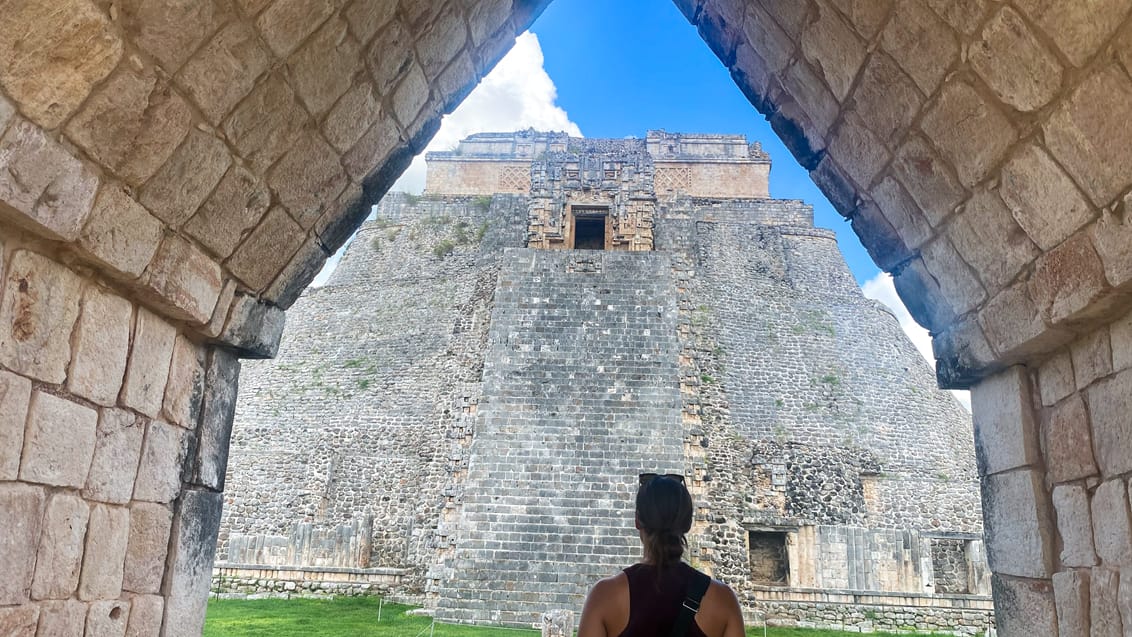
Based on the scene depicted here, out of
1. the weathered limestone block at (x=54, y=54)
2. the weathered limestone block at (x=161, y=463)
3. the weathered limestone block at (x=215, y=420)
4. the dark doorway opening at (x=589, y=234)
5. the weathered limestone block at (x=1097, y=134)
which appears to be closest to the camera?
the weathered limestone block at (x=54, y=54)

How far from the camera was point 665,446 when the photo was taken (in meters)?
12.9

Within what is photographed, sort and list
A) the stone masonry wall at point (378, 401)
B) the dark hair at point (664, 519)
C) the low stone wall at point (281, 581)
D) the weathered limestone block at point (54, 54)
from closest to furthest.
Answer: the weathered limestone block at point (54, 54), the dark hair at point (664, 519), the low stone wall at point (281, 581), the stone masonry wall at point (378, 401)

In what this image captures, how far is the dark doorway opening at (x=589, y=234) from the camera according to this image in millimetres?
22297

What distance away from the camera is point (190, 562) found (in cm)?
330

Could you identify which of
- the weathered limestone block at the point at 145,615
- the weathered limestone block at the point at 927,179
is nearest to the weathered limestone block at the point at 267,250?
the weathered limestone block at the point at 145,615

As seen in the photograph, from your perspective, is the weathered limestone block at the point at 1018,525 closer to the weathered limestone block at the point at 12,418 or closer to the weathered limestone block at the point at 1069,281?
the weathered limestone block at the point at 1069,281

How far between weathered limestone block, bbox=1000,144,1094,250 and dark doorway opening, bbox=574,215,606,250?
753 inches

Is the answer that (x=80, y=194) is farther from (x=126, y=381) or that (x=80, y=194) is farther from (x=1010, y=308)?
(x=1010, y=308)

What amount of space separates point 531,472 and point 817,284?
575 inches

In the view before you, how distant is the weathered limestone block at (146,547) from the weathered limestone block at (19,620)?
47 cm

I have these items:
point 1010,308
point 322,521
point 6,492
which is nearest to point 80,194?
point 6,492

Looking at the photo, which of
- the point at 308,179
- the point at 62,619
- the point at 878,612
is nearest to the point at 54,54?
the point at 308,179

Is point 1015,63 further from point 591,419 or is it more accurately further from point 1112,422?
point 591,419

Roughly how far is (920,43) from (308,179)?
8.54 feet
